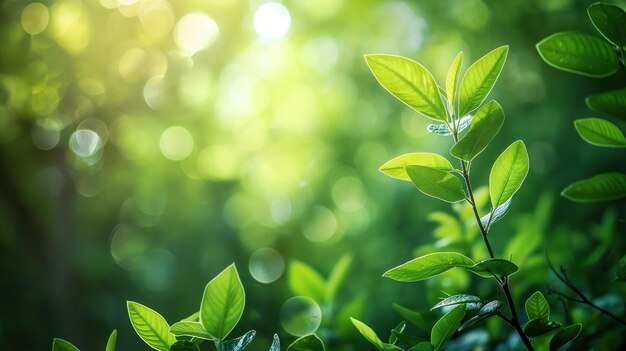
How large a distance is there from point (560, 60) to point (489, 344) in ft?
2.34

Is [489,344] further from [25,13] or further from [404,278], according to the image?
[25,13]

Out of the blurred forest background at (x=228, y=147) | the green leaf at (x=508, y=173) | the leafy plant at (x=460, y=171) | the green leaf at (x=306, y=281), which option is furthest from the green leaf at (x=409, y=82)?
the blurred forest background at (x=228, y=147)

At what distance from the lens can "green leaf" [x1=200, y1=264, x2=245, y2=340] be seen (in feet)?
2.10

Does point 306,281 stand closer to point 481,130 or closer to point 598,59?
point 481,130

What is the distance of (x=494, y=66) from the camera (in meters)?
0.65

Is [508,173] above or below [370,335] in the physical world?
above

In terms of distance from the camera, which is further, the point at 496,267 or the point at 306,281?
the point at 306,281

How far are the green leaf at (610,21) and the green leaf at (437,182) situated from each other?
0.30m

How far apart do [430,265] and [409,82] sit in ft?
0.82

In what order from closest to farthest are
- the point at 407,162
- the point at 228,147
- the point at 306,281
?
the point at 407,162 → the point at 306,281 → the point at 228,147

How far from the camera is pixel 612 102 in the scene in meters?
0.68

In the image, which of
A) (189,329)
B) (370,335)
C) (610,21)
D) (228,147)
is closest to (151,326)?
(189,329)

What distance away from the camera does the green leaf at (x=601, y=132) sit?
702 mm

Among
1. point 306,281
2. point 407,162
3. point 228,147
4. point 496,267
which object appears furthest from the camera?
point 228,147
